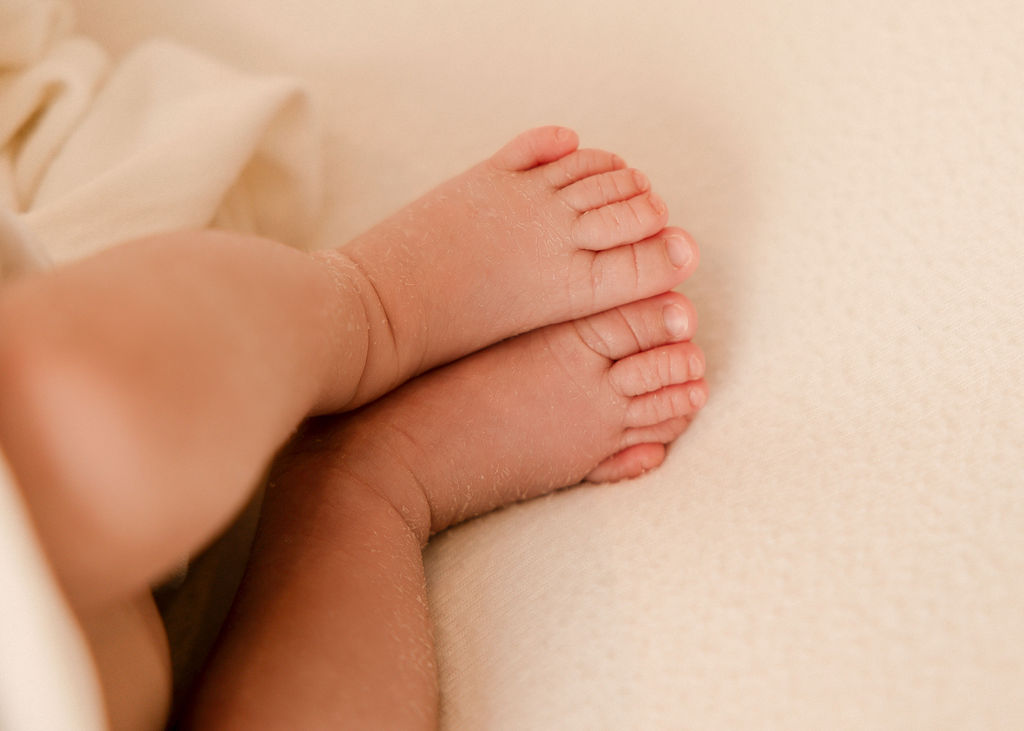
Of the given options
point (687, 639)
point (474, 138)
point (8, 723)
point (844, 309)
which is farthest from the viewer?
point (474, 138)

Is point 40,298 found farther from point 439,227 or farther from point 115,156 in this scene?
point 115,156

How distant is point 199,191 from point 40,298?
1.06 ft

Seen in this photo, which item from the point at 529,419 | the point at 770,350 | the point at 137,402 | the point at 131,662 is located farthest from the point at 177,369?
the point at 770,350

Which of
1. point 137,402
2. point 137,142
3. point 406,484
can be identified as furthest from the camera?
point 137,142

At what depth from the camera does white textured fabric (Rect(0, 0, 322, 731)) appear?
0.64 metres

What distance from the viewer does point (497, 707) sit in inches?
17.5

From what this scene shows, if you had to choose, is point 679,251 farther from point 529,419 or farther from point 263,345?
point 263,345

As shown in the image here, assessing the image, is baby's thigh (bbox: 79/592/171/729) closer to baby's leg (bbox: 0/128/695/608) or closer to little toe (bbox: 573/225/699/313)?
baby's leg (bbox: 0/128/695/608)

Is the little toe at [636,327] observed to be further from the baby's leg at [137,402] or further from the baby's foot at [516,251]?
the baby's leg at [137,402]

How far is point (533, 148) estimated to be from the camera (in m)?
0.64

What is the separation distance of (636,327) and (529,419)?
0.33 ft

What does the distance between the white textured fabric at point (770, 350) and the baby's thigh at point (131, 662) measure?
14cm

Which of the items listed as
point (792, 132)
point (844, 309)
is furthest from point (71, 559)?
point (792, 132)

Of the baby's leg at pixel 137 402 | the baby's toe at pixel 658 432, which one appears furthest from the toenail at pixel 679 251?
the baby's leg at pixel 137 402
